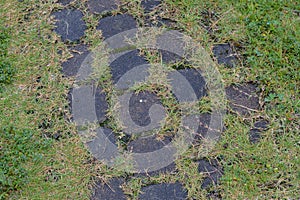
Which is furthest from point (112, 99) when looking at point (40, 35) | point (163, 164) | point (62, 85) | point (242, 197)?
point (242, 197)

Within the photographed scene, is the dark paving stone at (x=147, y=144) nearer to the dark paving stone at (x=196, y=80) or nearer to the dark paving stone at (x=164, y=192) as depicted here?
the dark paving stone at (x=164, y=192)

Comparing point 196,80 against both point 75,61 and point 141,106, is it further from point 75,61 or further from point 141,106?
point 75,61

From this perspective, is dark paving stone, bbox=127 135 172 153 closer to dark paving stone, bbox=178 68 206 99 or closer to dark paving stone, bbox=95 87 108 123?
dark paving stone, bbox=95 87 108 123

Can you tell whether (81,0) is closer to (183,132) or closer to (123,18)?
(123,18)

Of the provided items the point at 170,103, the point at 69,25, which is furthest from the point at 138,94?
the point at 69,25

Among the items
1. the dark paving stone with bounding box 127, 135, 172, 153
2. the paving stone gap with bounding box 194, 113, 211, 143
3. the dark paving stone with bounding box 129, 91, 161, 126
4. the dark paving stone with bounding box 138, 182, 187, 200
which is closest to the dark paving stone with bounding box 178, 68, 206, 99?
the paving stone gap with bounding box 194, 113, 211, 143

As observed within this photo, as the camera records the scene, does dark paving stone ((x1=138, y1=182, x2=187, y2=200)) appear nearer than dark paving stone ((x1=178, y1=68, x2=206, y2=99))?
Yes

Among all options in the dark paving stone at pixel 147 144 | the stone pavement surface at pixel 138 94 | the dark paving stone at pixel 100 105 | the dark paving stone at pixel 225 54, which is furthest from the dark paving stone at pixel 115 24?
the dark paving stone at pixel 147 144

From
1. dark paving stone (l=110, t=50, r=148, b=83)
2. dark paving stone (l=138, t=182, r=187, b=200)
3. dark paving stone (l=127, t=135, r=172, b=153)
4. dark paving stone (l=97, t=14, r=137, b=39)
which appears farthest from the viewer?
dark paving stone (l=97, t=14, r=137, b=39)
